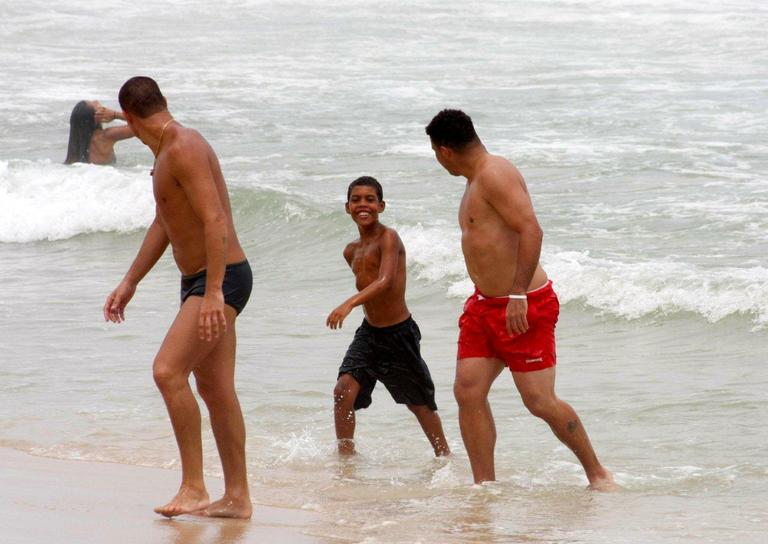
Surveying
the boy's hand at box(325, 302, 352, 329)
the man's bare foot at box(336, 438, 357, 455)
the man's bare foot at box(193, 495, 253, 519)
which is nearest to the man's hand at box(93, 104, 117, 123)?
the man's bare foot at box(336, 438, 357, 455)

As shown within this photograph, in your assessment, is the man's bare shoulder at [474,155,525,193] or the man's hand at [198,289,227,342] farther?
the man's bare shoulder at [474,155,525,193]

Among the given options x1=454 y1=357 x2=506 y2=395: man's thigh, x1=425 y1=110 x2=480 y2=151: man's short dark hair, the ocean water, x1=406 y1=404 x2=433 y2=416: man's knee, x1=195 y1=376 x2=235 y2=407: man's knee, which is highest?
x1=425 y1=110 x2=480 y2=151: man's short dark hair

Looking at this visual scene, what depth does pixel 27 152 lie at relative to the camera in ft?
62.2

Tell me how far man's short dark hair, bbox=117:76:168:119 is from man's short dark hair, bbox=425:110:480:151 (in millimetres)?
1191

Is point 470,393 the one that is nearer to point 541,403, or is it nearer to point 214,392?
point 541,403

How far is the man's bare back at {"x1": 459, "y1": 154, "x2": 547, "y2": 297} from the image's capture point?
5594mm

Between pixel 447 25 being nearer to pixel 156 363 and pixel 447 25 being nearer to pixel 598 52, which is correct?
pixel 598 52

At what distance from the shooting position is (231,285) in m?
5.11

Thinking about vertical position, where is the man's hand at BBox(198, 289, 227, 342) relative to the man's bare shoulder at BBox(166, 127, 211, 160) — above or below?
below

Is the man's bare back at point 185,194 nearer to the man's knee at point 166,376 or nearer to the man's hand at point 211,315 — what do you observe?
the man's hand at point 211,315

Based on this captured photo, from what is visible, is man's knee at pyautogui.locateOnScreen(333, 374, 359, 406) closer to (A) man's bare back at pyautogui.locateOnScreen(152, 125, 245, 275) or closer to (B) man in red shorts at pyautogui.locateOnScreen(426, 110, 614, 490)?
(B) man in red shorts at pyautogui.locateOnScreen(426, 110, 614, 490)

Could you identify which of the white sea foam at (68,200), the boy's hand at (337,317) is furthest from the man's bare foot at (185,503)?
the white sea foam at (68,200)

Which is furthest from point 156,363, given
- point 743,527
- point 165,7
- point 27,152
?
point 165,7

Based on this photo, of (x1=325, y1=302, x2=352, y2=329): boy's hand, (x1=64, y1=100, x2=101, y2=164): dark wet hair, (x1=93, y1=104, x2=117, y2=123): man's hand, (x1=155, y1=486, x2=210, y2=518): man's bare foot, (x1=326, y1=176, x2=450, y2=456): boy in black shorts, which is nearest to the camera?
(x1=155, y1=486, x2=210, y2=518): man's bare foot
